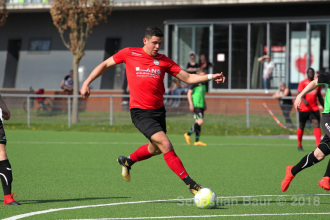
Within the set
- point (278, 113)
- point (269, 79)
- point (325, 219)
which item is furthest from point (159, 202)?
point (269, 79)

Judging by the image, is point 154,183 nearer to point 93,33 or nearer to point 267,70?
point 267,70

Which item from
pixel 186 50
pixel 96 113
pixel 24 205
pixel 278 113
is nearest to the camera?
pixel 24 205

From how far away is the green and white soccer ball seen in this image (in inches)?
320

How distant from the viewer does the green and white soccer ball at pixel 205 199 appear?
8141 mm

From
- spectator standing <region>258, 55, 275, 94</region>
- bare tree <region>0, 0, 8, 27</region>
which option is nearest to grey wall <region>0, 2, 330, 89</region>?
spectator standing <region>258, 55, 275, 94</region>

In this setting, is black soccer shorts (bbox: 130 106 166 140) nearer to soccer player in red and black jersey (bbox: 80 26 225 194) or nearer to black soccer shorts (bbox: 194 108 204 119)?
soccer player in red and black jersey (bbox: 80 26 225 194)

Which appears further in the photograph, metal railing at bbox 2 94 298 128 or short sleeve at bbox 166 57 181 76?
metal railing at bbox 2 94 298 128

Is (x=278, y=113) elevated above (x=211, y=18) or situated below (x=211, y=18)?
below

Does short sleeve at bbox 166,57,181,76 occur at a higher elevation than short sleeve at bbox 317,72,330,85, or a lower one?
higher

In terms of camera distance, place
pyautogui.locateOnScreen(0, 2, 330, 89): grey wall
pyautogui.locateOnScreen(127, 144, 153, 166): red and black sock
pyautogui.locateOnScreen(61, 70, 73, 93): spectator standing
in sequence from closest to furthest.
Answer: pyautogui.locateOnScreen(127, 144, 153, 166): red and black sock < pyautogui.locateOnScreen(61, 70, 73, 93): spectator standing < pyautogui.locateOnScreen(0, 2, 330, 89): grey wall

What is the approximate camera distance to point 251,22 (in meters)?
31.6

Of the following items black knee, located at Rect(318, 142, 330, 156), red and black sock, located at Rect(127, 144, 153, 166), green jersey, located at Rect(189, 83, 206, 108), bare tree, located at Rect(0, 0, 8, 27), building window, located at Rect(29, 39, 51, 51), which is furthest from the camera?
building window, located at Rect(29, 39, 51, 51)

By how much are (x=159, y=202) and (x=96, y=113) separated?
55.4ft

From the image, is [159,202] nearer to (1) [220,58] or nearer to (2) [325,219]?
(2) [325,219]
